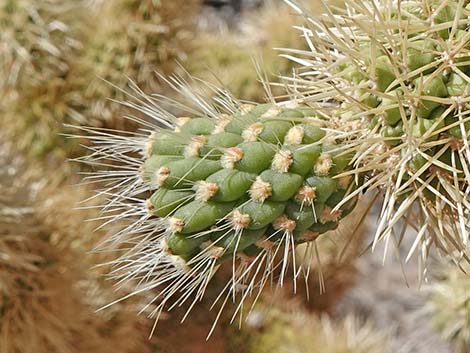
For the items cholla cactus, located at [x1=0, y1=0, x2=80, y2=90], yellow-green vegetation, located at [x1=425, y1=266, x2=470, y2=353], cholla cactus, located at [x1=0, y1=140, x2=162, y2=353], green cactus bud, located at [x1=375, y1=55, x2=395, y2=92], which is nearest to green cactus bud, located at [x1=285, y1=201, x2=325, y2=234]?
green cactus bud, located at [x1=375, y1=55, x2=395, y2=92]

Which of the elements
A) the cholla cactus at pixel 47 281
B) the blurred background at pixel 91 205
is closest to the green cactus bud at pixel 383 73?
the blurred background at pixel 91 205

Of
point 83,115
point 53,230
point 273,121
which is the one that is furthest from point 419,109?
point 83,115

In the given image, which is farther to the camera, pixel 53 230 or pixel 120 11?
pixel 120 11

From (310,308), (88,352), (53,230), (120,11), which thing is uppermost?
(120,11)

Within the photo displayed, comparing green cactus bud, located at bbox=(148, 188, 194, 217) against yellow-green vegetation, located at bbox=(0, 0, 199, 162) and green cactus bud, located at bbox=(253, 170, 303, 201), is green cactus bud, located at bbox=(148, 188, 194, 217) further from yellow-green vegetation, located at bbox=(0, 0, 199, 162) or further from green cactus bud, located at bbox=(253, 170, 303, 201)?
yellow-green vegetation, located at bbox=(0, 0, 199, 162)

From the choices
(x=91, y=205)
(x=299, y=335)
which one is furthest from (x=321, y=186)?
(x=299, y=335)

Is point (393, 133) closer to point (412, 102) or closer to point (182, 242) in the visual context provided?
point (412, 102)

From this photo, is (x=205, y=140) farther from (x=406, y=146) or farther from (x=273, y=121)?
(x=406, y=146)
